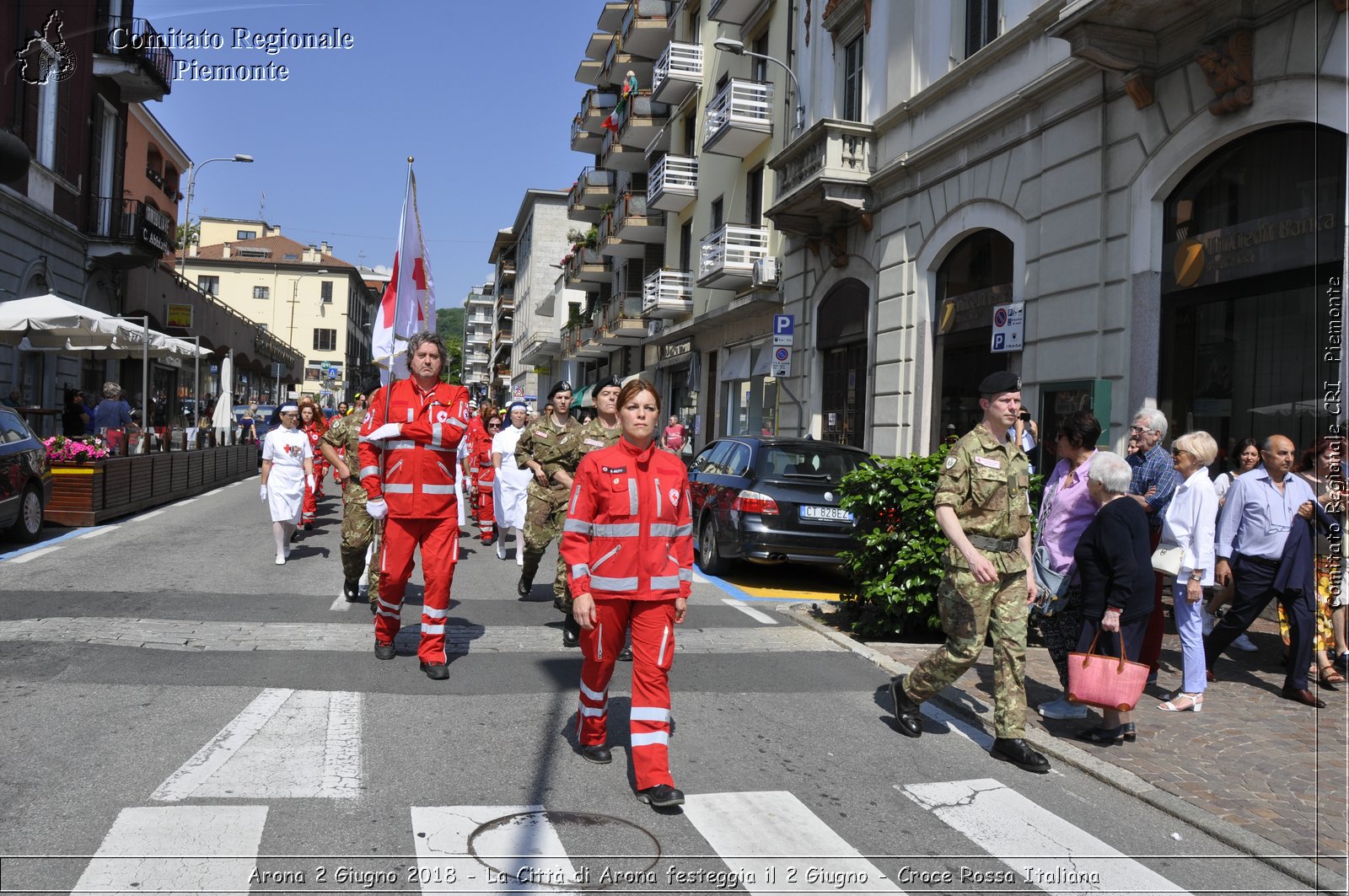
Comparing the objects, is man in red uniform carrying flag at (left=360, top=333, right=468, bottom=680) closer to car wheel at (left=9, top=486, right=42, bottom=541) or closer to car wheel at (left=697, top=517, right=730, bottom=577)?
car wheel at (left=697, top=517, right=730, bottom=577)

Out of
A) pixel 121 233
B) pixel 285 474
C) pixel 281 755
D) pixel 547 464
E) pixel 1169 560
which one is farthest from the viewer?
pixel 121 233

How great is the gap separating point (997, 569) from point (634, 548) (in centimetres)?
199

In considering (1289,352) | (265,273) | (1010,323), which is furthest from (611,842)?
(265,273)

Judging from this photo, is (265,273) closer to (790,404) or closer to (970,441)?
(790,404)

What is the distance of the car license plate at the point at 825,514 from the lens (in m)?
11.1

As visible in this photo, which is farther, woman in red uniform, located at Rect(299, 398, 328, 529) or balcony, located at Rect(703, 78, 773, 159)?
balcony, located at Rect(703, 78, 773, 159)

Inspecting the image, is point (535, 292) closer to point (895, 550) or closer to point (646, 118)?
point (646, 118)

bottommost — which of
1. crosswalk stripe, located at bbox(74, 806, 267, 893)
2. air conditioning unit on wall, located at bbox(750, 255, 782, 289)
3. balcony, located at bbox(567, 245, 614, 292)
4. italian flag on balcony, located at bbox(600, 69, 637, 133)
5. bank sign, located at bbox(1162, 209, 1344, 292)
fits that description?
crosswalk stripe, located at bbox(74, 806, 267, 893)

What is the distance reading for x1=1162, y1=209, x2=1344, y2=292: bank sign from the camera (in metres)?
9.20

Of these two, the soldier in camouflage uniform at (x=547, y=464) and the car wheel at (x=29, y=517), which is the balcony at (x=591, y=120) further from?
the soldier in camouflage uniform at (x=547, y=464)

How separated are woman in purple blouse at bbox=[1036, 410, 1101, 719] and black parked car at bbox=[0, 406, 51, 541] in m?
10.7

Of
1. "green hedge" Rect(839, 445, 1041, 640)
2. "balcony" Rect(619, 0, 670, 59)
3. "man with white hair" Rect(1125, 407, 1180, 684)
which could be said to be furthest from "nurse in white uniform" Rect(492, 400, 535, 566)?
"balcony" Rect(619, 0, 670, 59)

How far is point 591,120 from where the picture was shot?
4556 cm

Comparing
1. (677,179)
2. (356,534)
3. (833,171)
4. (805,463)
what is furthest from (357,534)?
(677,179)
